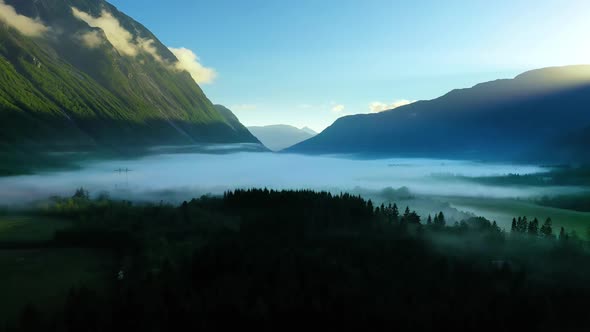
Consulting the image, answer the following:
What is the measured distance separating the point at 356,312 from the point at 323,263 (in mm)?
42182

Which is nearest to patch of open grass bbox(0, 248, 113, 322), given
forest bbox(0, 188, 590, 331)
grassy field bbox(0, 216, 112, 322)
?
grassy field bbox(0, 216, 112, 322)

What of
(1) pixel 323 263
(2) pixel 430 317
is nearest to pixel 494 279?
(2) pixel 430 317

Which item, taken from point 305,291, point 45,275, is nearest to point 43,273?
point 45,275

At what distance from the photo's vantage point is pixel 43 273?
147 meters

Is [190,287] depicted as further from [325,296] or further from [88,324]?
[325,296]

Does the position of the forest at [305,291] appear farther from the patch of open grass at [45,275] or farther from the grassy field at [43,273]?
the grassy field at [43,273]

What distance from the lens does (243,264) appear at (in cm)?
15475

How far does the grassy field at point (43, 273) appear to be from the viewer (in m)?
120

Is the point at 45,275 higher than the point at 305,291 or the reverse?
higher

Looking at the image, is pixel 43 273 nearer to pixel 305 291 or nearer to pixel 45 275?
pixel 45 275

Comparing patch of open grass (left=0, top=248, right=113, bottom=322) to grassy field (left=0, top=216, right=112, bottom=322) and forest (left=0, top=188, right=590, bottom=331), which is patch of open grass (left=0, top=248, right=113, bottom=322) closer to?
grassy field (left=0, top=216, right=112, bottom=322)

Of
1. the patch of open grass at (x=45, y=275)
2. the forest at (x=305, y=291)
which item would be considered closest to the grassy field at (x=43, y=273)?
the patch of open grass at (x=45, y=275)

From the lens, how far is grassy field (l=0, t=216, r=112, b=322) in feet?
394

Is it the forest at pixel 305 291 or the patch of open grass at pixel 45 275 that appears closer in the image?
the forest at pixel 305 291
